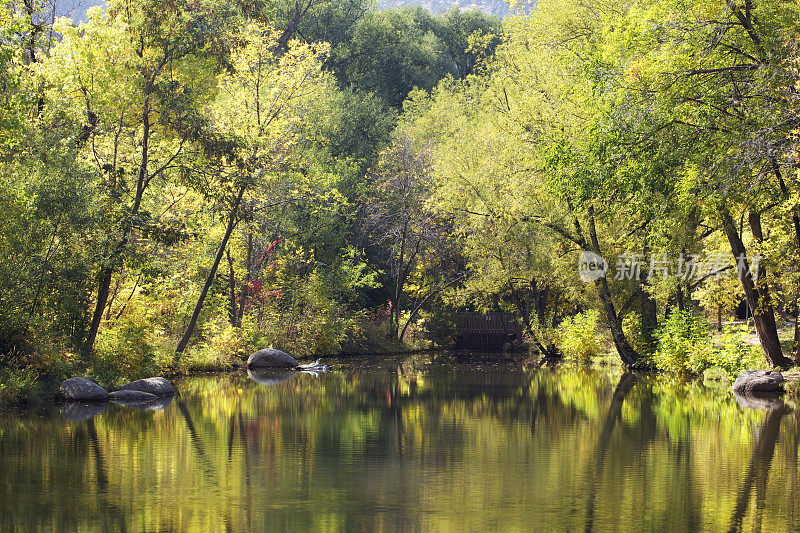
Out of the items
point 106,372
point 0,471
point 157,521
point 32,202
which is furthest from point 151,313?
point 157,521

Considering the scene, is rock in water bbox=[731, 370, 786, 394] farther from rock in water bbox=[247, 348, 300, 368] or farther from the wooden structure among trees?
the wooden structure among trees

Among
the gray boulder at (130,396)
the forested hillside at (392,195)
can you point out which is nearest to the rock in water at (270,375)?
the forested hillside at (392,195)

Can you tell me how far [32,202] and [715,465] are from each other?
48.6 feet

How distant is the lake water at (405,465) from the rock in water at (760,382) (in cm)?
174

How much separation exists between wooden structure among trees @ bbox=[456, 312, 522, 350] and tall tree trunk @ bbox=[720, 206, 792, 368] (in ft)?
70.4

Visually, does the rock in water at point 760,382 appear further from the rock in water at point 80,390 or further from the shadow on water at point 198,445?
the rock in water at point 80,390

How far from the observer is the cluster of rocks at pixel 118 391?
1948 centimetres

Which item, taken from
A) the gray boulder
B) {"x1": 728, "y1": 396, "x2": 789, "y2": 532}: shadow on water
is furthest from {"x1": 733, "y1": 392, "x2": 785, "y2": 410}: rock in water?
the gray boulder

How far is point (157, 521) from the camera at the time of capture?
815cm

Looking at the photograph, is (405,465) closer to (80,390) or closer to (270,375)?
(80,390)

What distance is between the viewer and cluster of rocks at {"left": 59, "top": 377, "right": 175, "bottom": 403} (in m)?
19.5

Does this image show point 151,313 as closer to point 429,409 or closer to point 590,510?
point 429,409

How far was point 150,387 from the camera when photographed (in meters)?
21.0

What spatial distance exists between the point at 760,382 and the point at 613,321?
8.84m
